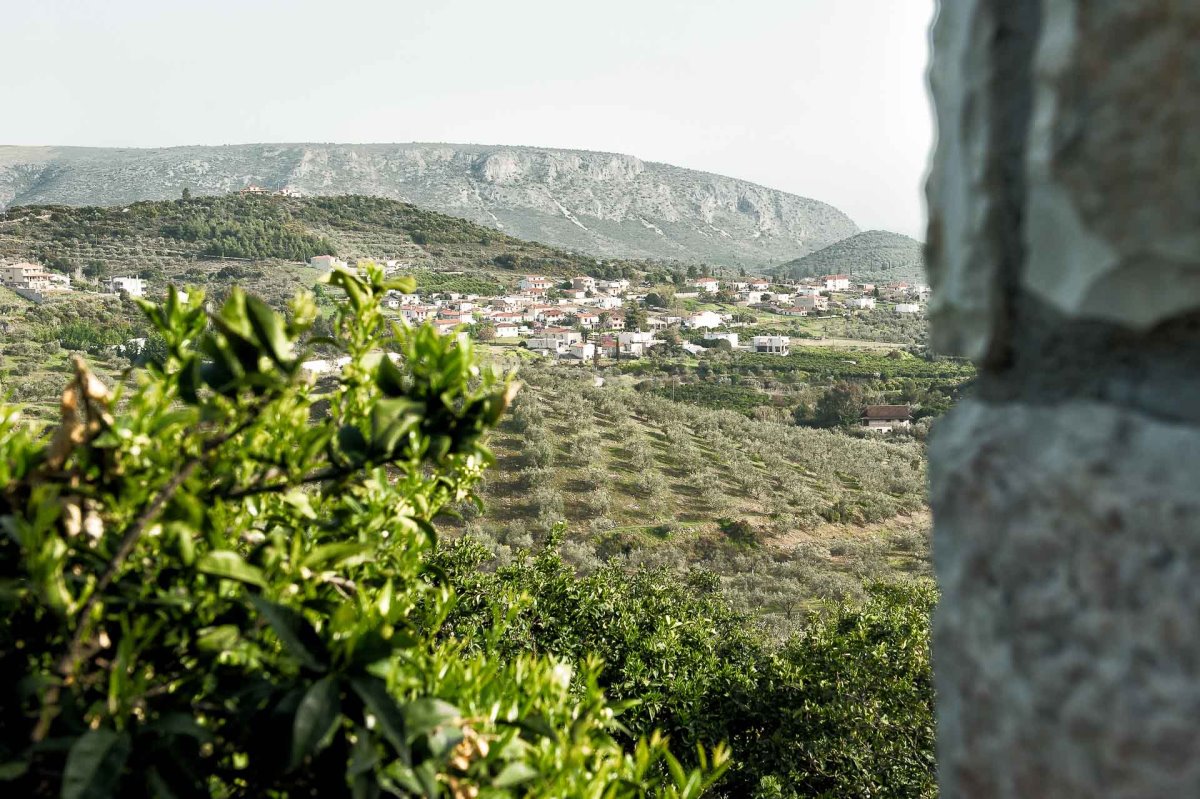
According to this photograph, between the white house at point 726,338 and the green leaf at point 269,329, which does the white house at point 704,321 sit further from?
the green leaf at point 269,329

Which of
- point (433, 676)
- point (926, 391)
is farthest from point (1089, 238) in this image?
point (926, 391)

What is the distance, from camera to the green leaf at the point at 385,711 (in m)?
0.72

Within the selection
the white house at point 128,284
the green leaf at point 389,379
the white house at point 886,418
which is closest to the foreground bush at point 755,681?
Answer: the green leaf at point 389,379

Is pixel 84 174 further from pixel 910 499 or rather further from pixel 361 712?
pixel 361 712

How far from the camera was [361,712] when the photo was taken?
2.60 ft

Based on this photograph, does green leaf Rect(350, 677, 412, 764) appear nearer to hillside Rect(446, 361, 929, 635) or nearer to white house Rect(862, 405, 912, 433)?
hillside Rect(446, 361, 929, 635)

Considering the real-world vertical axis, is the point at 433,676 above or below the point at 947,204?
below

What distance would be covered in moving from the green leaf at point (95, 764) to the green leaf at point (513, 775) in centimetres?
38

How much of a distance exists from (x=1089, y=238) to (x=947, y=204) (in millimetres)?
124

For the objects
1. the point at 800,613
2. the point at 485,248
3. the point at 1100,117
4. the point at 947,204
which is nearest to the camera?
the point at 1100,117

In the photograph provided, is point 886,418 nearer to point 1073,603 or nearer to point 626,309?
point 626,309

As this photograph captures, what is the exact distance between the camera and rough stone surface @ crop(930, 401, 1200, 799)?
1.35 ft

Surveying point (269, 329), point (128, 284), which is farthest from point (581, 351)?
point (269, 329)

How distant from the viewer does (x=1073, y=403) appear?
477mm
